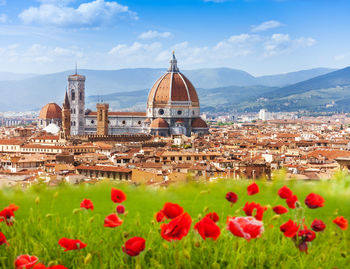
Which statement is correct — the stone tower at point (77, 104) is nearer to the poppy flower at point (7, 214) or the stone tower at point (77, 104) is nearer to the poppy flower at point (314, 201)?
the poppy flower at point (7, 214)

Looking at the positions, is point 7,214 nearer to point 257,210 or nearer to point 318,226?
point 257,210

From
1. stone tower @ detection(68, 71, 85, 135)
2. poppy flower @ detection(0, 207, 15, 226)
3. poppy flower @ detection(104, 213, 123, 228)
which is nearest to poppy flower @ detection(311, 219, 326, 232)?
poppy flower @ detection(104, 213, 123, 228)

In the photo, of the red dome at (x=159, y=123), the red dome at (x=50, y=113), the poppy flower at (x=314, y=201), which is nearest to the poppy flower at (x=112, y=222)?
the poppy flower at (x=314, y=201)

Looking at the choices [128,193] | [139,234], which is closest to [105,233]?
[139,234]

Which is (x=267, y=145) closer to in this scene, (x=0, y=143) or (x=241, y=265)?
(x=0, y=143)

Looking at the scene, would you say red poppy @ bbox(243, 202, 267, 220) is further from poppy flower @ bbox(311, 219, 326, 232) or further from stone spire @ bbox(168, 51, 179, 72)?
stone spire @ bbox(168, 51, 179, 72)

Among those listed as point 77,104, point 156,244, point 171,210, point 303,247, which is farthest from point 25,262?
point 77,104
